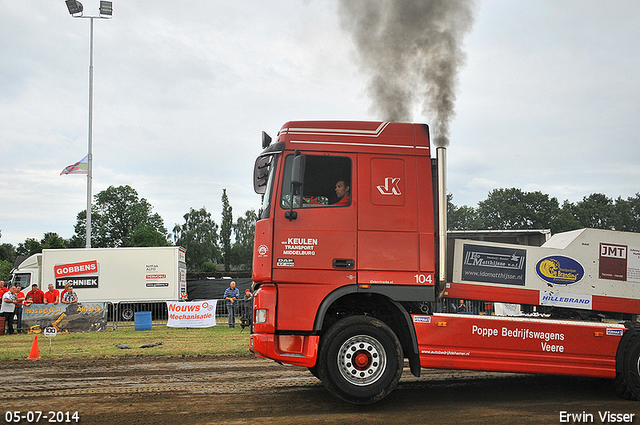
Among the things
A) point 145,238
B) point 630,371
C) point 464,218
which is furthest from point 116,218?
point 630,371

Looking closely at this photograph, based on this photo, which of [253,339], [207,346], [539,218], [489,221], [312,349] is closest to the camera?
[312,349]

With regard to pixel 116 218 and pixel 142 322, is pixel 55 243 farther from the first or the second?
pixel 142 322

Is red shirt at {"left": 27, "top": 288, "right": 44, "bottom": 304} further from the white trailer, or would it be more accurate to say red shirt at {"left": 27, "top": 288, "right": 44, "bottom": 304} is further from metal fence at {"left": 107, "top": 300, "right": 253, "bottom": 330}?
the white trailer

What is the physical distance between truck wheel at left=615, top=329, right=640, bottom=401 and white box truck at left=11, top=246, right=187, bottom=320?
20267 mm

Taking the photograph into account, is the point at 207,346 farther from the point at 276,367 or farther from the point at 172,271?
the point at 172,271

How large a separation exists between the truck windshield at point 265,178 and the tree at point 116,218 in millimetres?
69687

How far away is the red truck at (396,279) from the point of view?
6117 millimetres

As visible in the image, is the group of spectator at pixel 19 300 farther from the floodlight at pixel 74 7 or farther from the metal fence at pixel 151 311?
the floodlight at pixel 74 7

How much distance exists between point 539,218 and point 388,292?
76.7m

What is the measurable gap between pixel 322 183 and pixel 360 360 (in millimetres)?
2315

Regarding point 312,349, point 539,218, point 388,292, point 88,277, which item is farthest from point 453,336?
point 539,218

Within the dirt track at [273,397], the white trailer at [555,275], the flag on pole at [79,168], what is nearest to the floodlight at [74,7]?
the flag on pole at [79,168]

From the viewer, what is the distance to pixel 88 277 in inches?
907

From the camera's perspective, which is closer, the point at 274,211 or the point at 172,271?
the point at 274,211
